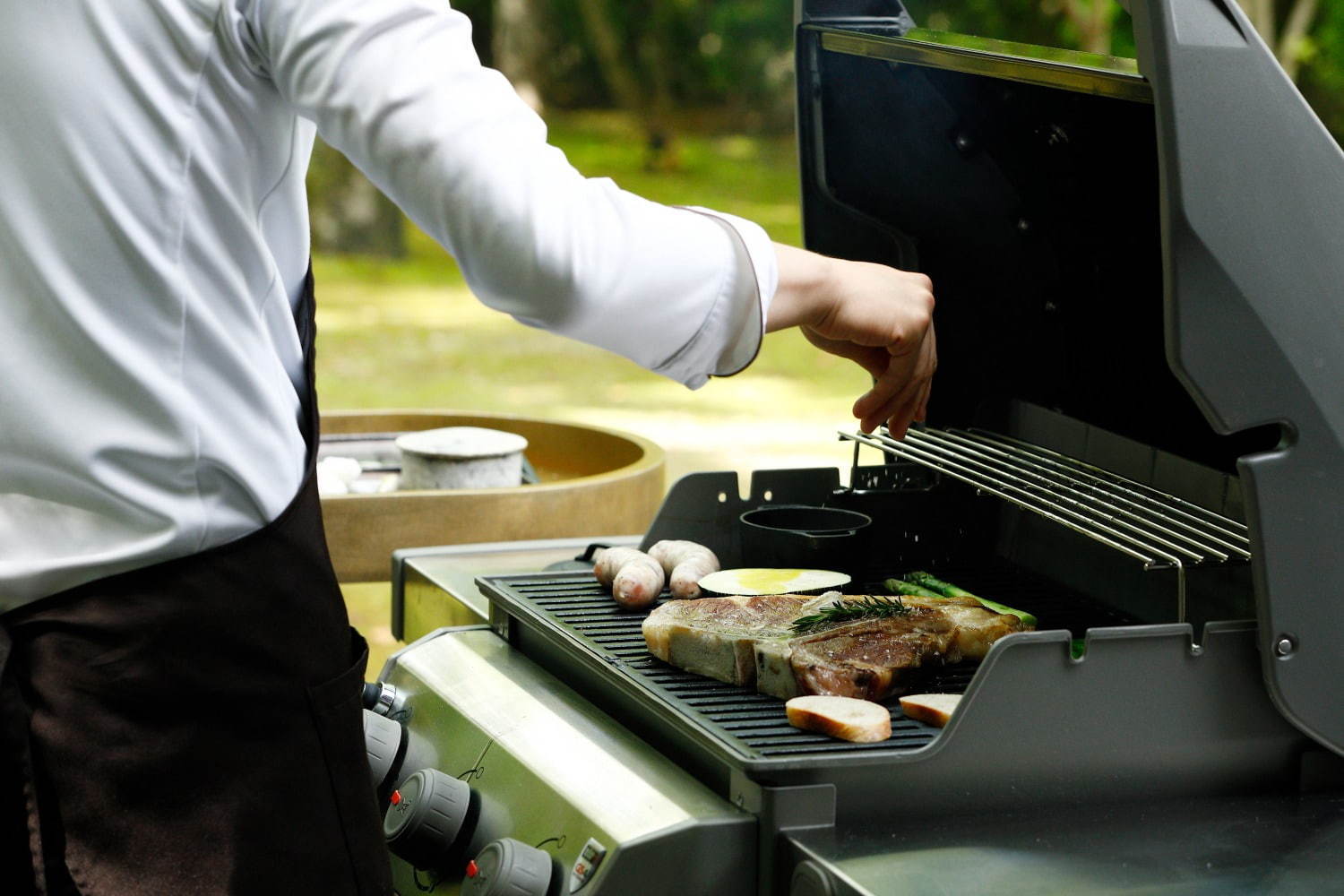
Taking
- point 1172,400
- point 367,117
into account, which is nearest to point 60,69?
point 367,117

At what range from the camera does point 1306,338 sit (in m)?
1.18

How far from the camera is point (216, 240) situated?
1109 mm

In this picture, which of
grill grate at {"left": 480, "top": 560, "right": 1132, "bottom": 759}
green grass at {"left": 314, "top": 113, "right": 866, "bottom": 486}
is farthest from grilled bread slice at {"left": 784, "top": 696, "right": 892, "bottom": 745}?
green grass at {"left": 314, "top": 113, "right": 866, "bottom": 486}

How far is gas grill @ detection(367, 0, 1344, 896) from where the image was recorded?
1151 mm

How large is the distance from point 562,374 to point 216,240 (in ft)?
29.0

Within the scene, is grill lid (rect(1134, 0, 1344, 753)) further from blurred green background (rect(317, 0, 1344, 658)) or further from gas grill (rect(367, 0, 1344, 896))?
blurred green background (rect(317, 0, 1344, 658))

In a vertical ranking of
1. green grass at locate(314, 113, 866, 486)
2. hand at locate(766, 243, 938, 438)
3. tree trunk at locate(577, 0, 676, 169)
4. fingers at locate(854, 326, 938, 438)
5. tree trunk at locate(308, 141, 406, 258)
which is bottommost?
green grass at locate(314, 113, 866, 486)

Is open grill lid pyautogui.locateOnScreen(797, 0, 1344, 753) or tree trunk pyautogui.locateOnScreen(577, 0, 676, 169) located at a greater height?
tree trunk pyautogui.locateOnScreen(577, 0, 676, 169)

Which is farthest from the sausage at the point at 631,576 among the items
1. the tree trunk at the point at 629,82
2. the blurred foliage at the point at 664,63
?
the tree trunk at the point at 629,82

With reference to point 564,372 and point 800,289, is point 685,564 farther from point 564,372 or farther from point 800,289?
point 564,372

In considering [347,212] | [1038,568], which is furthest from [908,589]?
[347,212]

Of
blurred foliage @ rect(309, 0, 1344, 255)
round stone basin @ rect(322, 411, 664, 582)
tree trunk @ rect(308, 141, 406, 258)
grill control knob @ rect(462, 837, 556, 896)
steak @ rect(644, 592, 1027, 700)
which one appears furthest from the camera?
blurred foliage @ rect(309, 0, 1344, 255)

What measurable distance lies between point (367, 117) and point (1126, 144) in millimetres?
808

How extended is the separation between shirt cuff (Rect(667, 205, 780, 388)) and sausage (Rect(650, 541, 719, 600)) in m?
0.52
